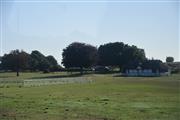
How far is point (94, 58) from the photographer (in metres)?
117

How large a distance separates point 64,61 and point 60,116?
10407 centimetres

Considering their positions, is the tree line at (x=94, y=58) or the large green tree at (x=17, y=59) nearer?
the large green tree at (x=17, y=59)

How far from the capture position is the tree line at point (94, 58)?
110m

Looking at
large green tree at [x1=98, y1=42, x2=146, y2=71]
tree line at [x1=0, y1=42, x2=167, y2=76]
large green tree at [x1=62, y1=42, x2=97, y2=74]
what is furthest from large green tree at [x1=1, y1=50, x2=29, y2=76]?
large green tree at [x1=98, y1=42, x2=146, y2=71]

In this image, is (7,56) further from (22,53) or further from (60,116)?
(60,116)

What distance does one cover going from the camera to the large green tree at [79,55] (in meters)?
116

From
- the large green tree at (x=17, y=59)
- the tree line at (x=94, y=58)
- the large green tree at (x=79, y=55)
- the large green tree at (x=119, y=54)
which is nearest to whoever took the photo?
the large green tree at (x=17, y=59)

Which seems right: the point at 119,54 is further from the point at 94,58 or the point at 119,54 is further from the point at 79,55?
the point at 79,55

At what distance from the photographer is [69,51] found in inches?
4673

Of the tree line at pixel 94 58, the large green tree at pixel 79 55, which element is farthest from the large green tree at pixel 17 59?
the large green tree at pixel 79 55

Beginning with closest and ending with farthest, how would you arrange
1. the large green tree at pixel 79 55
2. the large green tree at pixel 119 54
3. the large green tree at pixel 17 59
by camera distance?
the large green tree at pixel 17 59 < the large green tree at pixel 79 55 < the large green tree at pixel 119 54

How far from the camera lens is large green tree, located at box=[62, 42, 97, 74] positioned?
116 meters

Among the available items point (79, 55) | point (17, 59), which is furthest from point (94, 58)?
point (17, 59)

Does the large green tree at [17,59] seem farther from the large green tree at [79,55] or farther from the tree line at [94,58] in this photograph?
the large green tree at [79,55]
